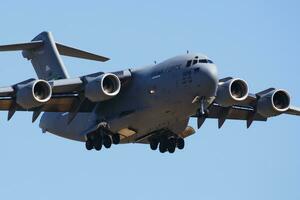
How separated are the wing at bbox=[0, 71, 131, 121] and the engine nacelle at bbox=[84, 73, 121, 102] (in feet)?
1.30

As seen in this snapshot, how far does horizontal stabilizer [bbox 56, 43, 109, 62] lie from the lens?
39.8 metres

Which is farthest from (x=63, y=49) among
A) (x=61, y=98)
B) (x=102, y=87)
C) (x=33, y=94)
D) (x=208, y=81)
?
(x=208, y=81)

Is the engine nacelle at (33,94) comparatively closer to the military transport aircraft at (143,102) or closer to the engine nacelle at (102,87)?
the military transport aircraft at (143,102)

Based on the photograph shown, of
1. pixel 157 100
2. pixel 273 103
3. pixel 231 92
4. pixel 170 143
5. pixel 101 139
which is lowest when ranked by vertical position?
pixel 170 143

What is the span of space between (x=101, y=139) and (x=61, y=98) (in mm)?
1976

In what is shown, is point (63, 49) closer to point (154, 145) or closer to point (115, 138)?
point (154, 145)

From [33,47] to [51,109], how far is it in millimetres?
5374

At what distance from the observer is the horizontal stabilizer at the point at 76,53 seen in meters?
39.8

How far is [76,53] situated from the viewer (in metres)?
40.2

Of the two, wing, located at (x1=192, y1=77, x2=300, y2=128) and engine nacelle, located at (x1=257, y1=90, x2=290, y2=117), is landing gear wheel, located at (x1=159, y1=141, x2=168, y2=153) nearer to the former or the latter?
wing, located at (x1=192, y1=77, x2=300, y2=128)

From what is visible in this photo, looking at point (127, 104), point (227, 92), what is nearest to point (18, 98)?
point (127, 104)

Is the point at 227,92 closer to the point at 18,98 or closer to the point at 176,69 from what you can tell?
the point at 176,69

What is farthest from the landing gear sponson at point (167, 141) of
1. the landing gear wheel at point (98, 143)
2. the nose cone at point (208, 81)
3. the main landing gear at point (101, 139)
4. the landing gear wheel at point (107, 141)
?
the nose cone at point (208, 81)

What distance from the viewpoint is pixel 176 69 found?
113 feet
